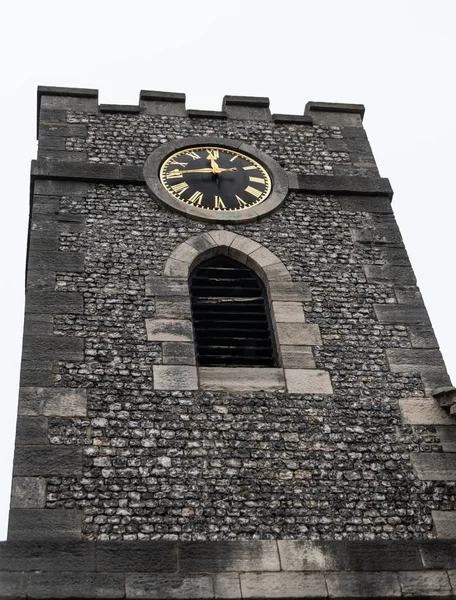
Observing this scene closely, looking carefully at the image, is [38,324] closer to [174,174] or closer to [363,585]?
[174,174]

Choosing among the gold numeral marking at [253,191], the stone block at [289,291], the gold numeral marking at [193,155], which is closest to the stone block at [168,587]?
the stone block at [289,291]

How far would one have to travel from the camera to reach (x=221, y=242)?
1351cm

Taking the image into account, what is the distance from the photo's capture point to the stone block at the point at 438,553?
10016mm

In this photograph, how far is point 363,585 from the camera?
973 centimetres

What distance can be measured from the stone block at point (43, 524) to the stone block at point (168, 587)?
2.52 ft

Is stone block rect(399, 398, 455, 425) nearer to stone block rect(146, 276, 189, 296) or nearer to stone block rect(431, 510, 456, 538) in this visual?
stone block rect(431, 510, 456, 538)

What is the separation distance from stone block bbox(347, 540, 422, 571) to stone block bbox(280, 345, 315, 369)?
248 centimetres

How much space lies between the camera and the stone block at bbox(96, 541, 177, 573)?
958 centimetres

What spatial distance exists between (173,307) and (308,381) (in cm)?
197

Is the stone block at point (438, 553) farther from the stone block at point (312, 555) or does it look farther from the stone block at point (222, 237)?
the stone block at point (222, 237)

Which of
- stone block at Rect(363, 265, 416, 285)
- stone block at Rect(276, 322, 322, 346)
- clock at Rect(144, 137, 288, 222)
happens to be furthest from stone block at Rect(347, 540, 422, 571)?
clock at Rect(144, 137, 288, 222)

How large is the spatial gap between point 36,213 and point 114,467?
457 centimetres

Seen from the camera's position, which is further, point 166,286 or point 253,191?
point 253,191

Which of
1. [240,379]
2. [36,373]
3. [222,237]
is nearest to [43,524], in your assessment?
[36,373]
